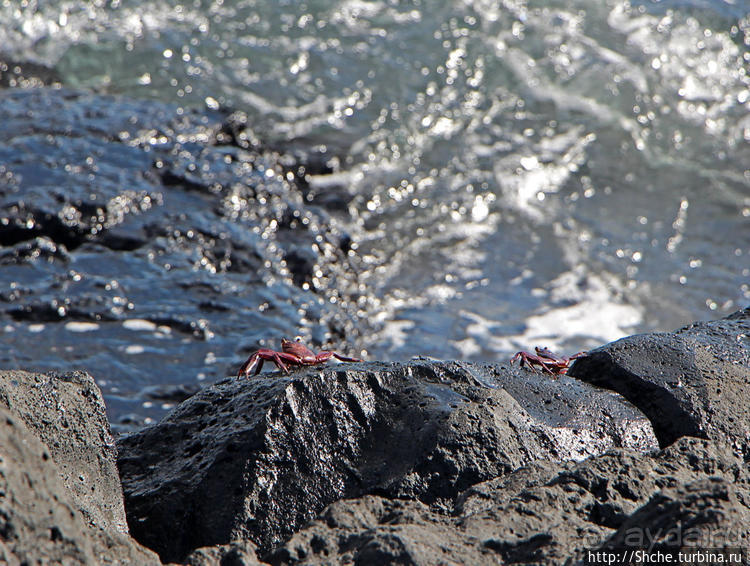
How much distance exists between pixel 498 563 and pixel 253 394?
3.35 ft

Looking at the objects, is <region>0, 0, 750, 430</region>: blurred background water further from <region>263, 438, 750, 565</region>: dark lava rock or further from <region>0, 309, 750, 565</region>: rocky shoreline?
<region>263, 438, 750, 565</region>: dark lava rock

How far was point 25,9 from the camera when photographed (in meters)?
10.1

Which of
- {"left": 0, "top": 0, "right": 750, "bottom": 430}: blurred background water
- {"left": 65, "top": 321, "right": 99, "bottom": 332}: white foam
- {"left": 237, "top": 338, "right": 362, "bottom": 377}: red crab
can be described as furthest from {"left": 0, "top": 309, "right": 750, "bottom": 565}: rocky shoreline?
{"left": 65, "top": 321, "right": 99, "bottom": 332}: white foam

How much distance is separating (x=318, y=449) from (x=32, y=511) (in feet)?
3.23

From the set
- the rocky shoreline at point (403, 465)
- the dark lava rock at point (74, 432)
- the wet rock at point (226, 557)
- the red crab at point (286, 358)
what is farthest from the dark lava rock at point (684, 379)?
the dark lava rock at point (74, 432)

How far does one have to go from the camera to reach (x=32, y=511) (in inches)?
67.4

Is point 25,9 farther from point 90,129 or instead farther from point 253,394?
point 253,394

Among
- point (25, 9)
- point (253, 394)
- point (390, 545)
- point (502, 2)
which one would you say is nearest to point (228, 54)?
point (25, 9)

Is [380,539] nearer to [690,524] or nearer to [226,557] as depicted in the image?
[226,557]

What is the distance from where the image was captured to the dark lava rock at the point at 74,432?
251 cm

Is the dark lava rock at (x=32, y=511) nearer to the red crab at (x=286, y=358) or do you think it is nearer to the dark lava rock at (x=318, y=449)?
the dark lava rock at (x=318, y=449)

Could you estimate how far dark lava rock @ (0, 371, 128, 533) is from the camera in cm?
251

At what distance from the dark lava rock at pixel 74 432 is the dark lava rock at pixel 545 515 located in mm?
741

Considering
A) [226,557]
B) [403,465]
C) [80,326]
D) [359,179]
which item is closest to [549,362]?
[403,465]
